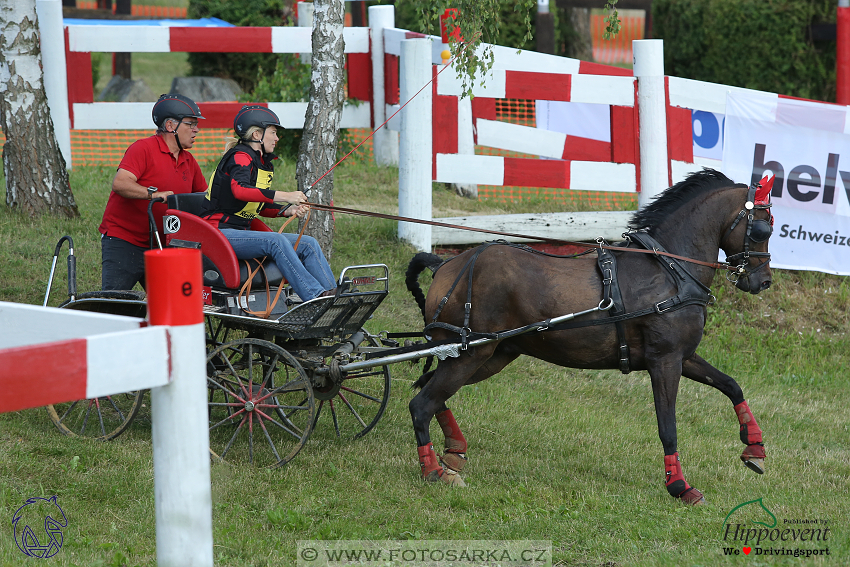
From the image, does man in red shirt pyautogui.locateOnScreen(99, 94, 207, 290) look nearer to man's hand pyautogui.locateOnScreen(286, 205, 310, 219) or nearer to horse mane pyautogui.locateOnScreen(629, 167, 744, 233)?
man's hand pyautogui.locateOnScreen(286, 205, 310, 219)

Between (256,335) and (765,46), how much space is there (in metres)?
12.5

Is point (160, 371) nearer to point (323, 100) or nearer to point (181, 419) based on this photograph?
point (181, 419)

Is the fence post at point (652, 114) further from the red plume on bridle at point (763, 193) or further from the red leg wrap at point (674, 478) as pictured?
the red leg wrap at point (674, 478)

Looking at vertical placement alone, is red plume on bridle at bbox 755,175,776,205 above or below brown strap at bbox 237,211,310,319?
above

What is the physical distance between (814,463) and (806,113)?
13.6ft

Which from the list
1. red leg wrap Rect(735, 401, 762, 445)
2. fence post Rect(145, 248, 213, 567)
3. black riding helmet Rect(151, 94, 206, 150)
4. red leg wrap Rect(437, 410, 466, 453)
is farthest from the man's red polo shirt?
red leg wrap Rect(735, 401, 762, 445)

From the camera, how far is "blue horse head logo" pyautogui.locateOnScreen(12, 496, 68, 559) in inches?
156

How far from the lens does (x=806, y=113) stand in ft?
27.8

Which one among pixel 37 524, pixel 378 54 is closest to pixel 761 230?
pixel 37 524

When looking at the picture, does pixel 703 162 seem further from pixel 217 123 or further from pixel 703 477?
pixel 217 123

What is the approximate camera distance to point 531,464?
5.59 metres

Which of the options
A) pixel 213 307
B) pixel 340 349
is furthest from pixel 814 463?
pixel 213 307

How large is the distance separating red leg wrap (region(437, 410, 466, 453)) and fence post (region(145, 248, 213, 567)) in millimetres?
3115

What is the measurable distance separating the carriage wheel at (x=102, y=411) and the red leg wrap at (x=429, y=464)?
1860 mm
